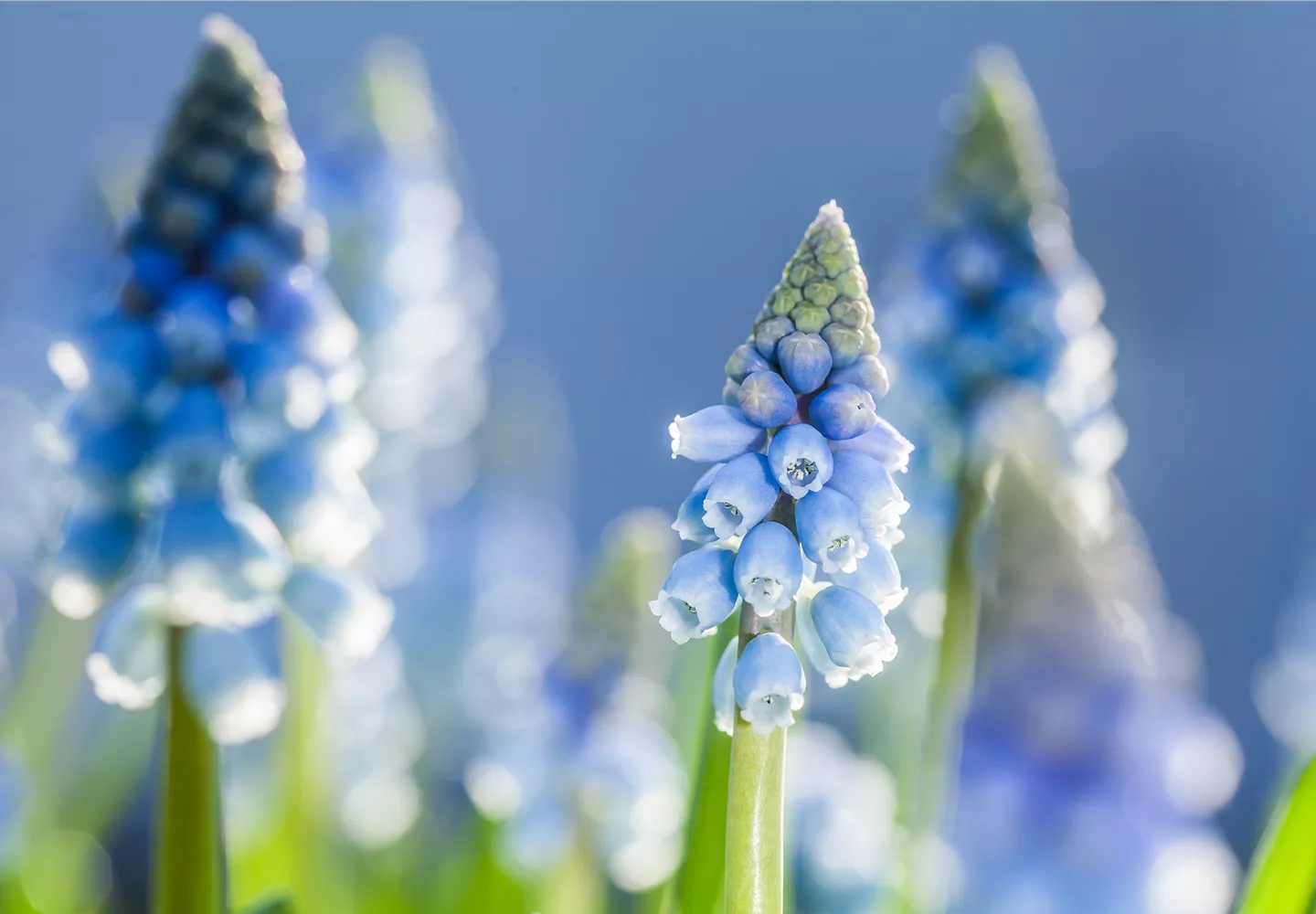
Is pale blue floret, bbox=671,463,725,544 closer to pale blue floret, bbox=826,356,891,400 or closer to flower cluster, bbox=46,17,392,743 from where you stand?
pale blue floret, bbox=826,356,891,400

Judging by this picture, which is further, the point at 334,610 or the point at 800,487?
→ the point at 334,610

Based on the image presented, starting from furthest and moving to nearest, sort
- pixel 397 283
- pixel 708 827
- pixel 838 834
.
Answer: pixel 397 283
pixel 838 834
pixel 708 827

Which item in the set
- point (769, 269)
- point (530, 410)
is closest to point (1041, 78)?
point (769, 269)

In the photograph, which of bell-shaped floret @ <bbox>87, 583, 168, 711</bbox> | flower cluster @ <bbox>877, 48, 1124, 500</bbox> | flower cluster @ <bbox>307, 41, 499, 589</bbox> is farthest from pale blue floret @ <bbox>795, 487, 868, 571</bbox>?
flower cluster @ <bbox>307, 41, 499, 589</bbox>

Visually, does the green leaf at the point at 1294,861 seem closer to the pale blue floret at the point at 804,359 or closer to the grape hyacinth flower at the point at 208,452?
the pale blue floret at the point at 804,359

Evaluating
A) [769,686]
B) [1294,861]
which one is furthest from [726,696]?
[1294,861]

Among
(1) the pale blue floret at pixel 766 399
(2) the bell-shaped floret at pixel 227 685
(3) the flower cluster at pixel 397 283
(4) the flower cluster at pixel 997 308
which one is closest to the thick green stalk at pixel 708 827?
(1) the pale blue floret at pixel 766 399

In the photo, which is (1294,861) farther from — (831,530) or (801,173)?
(801,173)
